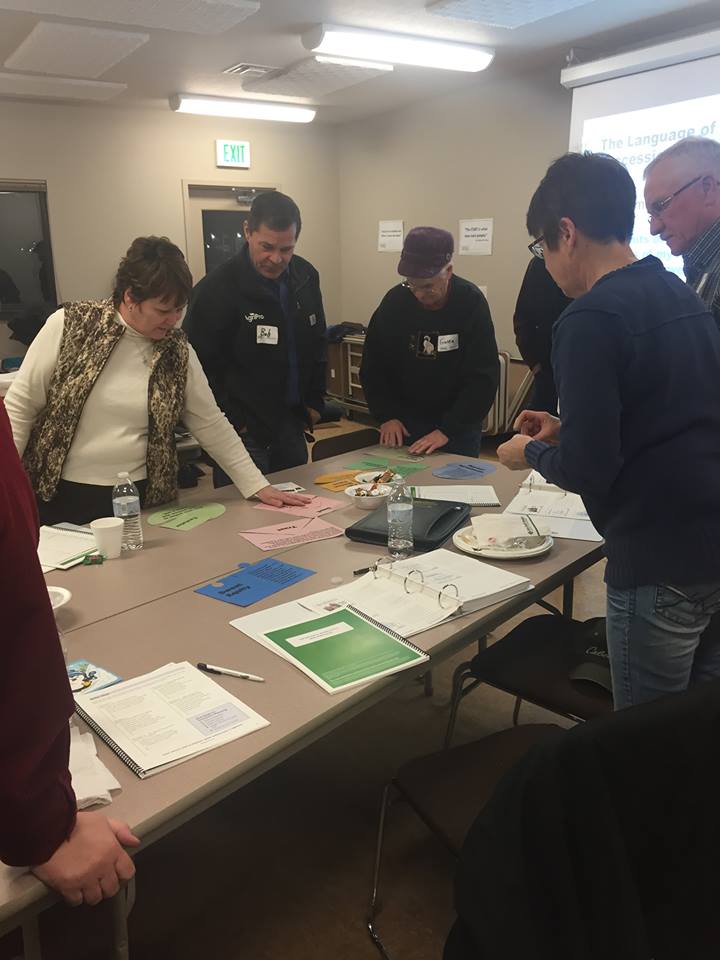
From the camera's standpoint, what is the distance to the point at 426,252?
109 inches

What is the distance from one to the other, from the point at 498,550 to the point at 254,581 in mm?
643

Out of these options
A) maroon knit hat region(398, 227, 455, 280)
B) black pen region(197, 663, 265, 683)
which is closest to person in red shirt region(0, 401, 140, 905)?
black pen region(197, 663, 265, 683)

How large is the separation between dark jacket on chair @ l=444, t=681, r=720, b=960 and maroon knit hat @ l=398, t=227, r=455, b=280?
2.13 meters

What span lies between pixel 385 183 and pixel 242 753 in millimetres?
6544

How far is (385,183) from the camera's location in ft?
22.7

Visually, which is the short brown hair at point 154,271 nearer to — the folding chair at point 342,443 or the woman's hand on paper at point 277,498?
the woman's hand on paper at point 277,498

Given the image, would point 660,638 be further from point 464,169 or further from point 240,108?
point 240,108

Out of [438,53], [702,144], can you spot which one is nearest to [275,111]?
[438,53]

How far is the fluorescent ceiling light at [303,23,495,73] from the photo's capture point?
426 centimetres

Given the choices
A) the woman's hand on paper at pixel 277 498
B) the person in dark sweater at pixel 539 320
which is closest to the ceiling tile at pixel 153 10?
the person in dark sweater at pixel 539 320

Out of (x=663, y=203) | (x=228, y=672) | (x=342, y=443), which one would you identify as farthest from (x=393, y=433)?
(x=228, y=672)

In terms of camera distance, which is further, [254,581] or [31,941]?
[254,581]

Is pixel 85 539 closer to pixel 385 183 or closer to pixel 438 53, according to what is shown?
pixel 438 53

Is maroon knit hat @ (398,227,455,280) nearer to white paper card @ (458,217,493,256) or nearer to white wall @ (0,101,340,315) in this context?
white paper card @ (458,217,493,256)
